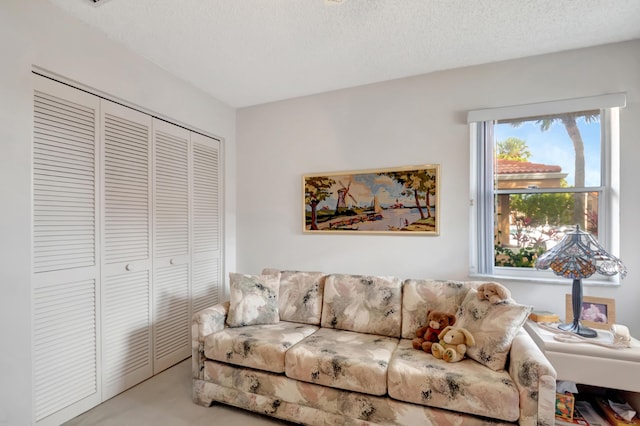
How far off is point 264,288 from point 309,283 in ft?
1.25

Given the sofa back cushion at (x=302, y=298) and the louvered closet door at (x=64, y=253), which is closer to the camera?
the louvered closet door at (x=64, y=253)

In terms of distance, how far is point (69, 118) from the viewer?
6.63 ft

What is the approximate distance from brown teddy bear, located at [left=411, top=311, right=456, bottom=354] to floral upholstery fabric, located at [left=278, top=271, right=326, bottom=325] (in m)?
0.81

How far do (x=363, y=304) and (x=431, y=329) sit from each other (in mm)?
535

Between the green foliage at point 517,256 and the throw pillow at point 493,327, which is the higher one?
the green foliage at point 517,256

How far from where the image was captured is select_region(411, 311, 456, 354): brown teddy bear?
6.51ft

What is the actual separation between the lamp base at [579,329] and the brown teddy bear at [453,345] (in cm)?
72

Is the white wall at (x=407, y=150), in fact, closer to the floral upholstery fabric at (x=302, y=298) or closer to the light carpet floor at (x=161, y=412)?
the floral upholstery fabric at (x=302, y=298)

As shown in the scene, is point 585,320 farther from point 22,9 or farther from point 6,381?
point 22,9

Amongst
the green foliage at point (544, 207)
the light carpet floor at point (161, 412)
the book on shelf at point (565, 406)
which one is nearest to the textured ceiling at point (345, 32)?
the green foliage at point (544, 207)

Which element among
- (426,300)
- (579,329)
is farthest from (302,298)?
(579,329)

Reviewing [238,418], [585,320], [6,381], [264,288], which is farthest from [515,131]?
[6,381]

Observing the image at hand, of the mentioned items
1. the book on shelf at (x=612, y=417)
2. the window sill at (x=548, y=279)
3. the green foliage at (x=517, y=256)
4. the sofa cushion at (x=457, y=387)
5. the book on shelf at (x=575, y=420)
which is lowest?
the book on shelf at (x=575, y=420)

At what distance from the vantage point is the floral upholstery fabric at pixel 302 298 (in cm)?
253
